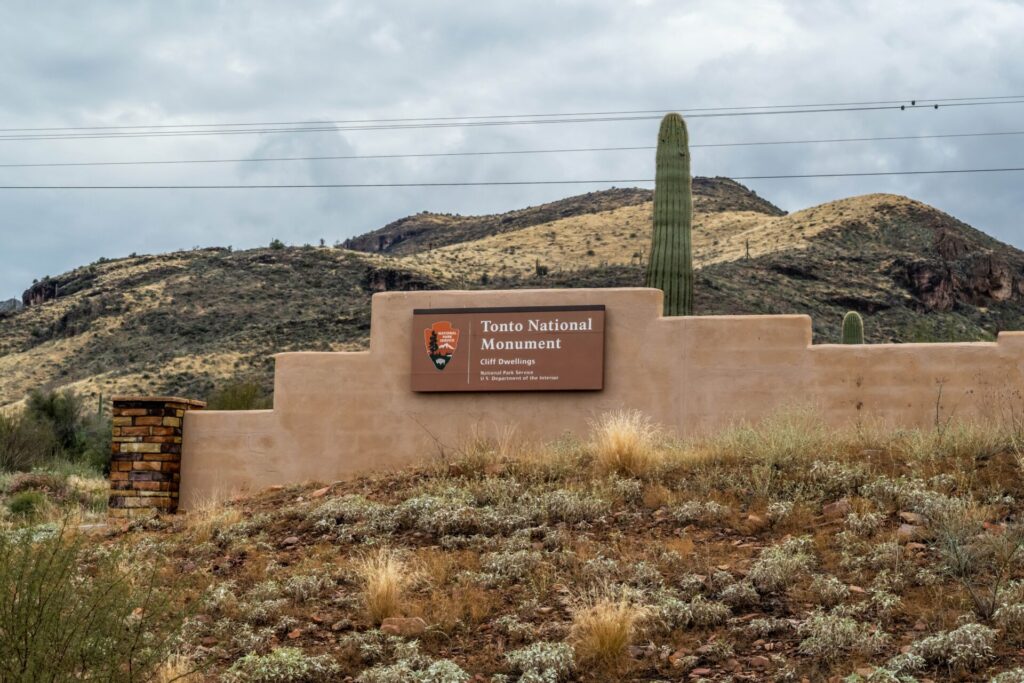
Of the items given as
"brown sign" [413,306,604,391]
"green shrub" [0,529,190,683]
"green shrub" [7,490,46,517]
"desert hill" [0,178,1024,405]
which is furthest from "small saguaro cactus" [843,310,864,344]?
"desert hill" [0,178,1024,405]

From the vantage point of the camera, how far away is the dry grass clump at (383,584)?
37.2 feet

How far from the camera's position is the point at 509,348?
59.4 feet

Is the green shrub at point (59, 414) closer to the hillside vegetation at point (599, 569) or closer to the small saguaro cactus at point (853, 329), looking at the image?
the hillside vegetation at point (599, 569)

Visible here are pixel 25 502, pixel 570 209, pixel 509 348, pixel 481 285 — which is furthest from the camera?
pixel 570 209

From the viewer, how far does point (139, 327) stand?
61.1 m

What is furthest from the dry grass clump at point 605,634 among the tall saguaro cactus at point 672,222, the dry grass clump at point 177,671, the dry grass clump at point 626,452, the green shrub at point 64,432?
the green shrub at point 64,432

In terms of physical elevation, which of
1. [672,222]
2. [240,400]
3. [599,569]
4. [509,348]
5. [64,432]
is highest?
[672,222]

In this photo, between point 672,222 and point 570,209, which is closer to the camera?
point 672,222

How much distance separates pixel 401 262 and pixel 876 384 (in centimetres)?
4677

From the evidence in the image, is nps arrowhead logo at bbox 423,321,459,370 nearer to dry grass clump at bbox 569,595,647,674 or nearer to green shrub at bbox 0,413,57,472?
dry grass clump at bbox 569,595,647,674

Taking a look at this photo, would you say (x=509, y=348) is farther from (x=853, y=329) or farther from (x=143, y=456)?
(x=853, y=329)

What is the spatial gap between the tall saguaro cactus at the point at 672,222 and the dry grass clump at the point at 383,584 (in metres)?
9.06

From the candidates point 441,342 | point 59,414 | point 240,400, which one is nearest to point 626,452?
point 441,342

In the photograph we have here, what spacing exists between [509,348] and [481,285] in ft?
132
